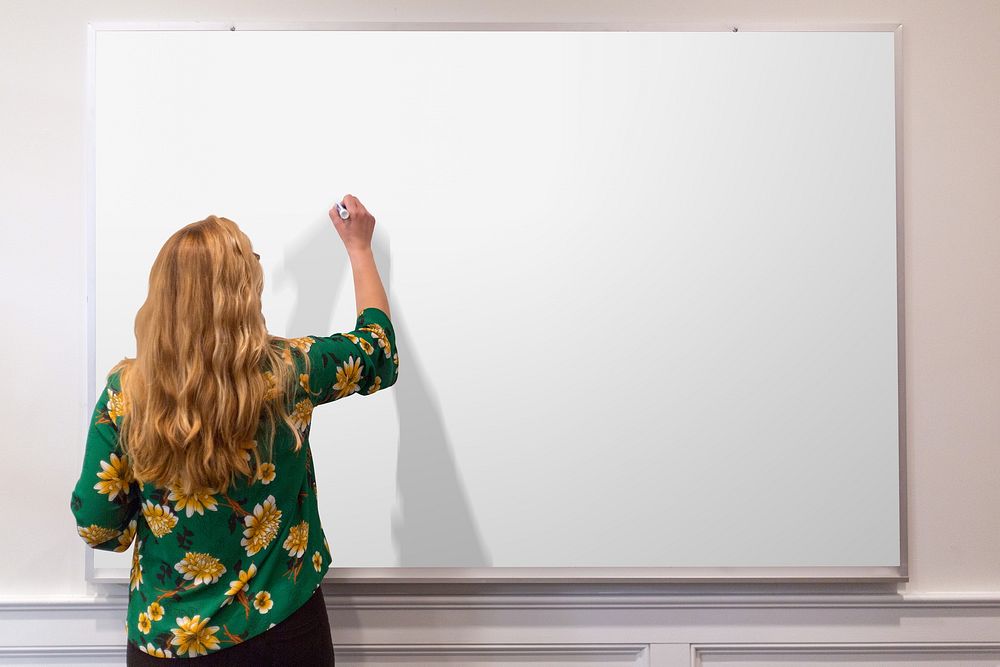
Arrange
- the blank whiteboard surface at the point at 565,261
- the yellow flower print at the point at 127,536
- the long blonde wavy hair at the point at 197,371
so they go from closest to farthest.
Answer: the long blonde wavy hair at the point at 197,371
the yellow flower print at the point at 127,536
the blank whiteboard surface at the point at 565,261

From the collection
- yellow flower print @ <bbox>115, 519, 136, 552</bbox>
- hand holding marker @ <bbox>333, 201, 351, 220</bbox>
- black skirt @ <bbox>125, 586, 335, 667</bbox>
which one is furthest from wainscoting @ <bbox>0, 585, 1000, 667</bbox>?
hand holding marker @ <bbox>333, 201, 351, 220</bbox>

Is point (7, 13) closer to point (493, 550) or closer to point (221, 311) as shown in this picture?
point (221, 311)

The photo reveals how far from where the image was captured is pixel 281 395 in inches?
36.0

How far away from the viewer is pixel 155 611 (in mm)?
940

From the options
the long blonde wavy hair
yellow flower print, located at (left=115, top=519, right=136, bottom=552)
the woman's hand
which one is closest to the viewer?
the long blonde wavy hair

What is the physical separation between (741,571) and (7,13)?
70.3 inches

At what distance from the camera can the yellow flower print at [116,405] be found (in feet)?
2.93

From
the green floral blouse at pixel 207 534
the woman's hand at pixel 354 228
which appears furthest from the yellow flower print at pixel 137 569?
the woman's hand at pixel 354 228

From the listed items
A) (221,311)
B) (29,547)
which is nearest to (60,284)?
(29,547)

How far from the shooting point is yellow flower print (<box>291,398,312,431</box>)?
0.95 m

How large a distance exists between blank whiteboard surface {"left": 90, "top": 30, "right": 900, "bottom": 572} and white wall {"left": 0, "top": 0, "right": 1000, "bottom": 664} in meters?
0.08

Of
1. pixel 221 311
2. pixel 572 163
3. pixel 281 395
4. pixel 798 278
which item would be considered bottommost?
pixel 281 395

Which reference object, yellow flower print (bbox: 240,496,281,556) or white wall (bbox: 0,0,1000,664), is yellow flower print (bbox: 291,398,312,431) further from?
white wall (bbox: 0,0,1000,664)

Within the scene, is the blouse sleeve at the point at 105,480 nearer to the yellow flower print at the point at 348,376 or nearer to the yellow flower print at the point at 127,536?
the yellow flower print at the point at 127,536
